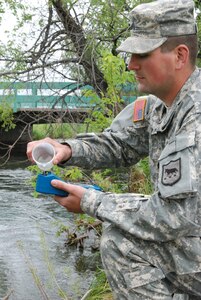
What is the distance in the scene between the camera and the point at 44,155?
2.78 meters

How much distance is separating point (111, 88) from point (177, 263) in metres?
3.53

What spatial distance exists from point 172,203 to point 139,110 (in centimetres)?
76

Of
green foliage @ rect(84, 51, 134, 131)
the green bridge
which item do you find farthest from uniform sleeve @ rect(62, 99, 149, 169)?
the green bridge

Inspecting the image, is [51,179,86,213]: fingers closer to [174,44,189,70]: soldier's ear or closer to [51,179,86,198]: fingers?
[51,179,86,198]: fingers

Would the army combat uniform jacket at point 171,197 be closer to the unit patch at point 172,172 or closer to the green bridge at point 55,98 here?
the unit patch at point 172,172

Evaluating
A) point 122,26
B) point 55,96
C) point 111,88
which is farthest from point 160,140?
point 55,96

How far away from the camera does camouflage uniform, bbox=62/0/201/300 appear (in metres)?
2.38

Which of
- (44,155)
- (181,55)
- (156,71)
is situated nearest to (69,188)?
(44,155)

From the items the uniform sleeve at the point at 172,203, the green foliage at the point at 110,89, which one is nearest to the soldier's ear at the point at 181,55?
the uniform sleeve at the point at 172,203

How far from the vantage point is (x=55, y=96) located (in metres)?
10.2

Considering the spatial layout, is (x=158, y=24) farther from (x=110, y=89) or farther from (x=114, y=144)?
(x=110, y=89)

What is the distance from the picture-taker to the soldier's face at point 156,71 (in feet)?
8.35

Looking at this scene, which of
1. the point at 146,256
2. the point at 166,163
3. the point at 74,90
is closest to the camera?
the point at 166,163

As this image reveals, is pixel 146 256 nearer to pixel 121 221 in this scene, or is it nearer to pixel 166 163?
pixel 121 221
